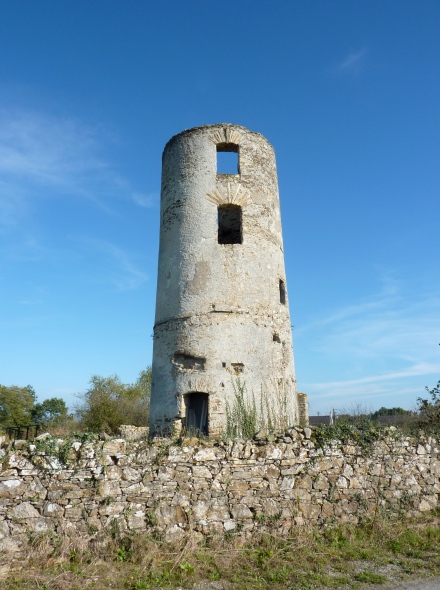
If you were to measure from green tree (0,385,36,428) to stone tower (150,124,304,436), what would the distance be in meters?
27.8

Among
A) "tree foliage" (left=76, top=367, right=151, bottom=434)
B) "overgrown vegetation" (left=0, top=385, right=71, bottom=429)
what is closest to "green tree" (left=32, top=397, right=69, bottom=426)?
"overgrown vegetation" (left=0, top=385, right=71, bottom=429)

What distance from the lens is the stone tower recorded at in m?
11.3

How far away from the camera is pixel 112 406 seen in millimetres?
27156

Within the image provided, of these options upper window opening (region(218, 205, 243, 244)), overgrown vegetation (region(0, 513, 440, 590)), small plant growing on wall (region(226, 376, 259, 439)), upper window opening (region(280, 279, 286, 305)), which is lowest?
overgrown vegetation (region(0, 513, 440, 590))

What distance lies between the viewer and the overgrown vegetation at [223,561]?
546 cm

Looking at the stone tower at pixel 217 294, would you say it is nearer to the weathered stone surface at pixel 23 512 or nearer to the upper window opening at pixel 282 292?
the upper window opening at pixel 282 292

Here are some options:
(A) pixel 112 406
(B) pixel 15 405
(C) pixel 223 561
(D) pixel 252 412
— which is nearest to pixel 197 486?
(C) pixel 223 561

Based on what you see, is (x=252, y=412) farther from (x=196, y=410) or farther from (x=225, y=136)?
(x=225, y=136)

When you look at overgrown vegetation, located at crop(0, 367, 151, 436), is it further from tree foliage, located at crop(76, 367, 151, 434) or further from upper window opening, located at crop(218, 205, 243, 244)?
upper window opening, located at crop(218, 205, 243, 244)

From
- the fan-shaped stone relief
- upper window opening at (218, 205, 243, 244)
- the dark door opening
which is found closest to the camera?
the dark door opening

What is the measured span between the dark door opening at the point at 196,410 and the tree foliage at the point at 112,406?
1130 centimetres

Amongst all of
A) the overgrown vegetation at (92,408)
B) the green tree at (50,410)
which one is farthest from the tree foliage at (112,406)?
the green tree at (50,410)

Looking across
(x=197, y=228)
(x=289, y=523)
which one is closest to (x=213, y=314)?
Answer: (x=197, y=228)

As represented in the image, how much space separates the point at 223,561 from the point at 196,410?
5.63 m
